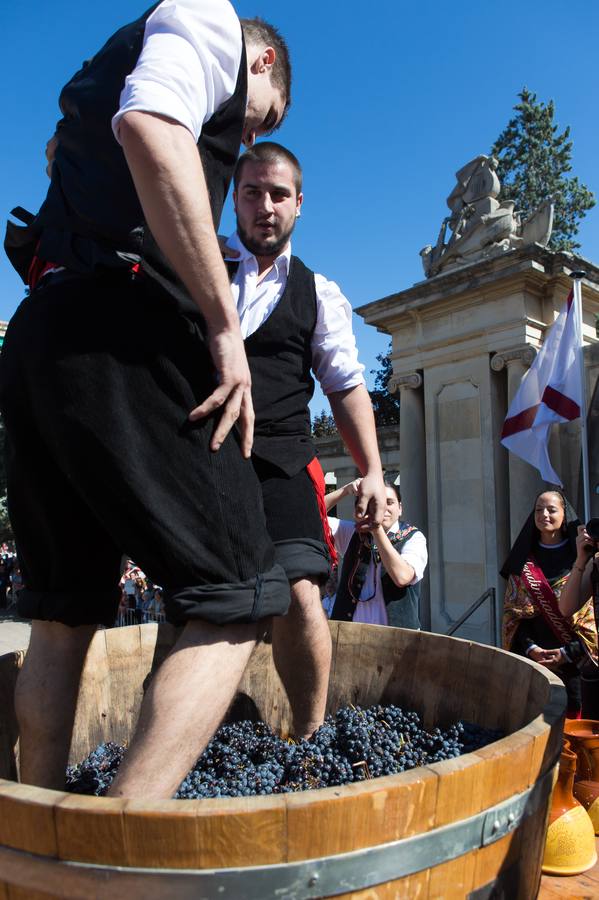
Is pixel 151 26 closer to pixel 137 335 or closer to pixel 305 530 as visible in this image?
pixel 137 335

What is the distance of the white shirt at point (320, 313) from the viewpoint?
1956mm

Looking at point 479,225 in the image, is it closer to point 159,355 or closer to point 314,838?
point 159,355

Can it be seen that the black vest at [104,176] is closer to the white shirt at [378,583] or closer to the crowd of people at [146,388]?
the crowd of people at [146,388]

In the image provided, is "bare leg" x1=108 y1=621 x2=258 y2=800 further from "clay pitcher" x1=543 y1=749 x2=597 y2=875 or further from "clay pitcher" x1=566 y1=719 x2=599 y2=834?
Result: "clay pitcher" x1=566 y1=719 x2=599 y2=834

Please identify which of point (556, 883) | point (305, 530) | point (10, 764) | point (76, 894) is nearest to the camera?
point (76, 894)

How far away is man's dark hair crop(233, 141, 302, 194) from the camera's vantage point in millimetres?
2050

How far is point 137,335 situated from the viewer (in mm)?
1196

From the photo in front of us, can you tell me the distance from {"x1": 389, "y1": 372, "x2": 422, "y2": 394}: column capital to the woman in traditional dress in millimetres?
4749

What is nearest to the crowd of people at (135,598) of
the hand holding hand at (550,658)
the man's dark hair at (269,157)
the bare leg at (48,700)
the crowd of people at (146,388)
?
the hand holding hand at (550,658)

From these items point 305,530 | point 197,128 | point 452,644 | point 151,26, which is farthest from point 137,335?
point 452,644

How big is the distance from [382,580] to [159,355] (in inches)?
123

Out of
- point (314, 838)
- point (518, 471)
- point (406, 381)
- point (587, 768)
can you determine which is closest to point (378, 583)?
point (587, 768)

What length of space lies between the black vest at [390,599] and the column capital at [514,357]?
15.7 ft

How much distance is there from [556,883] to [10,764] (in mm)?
1428
